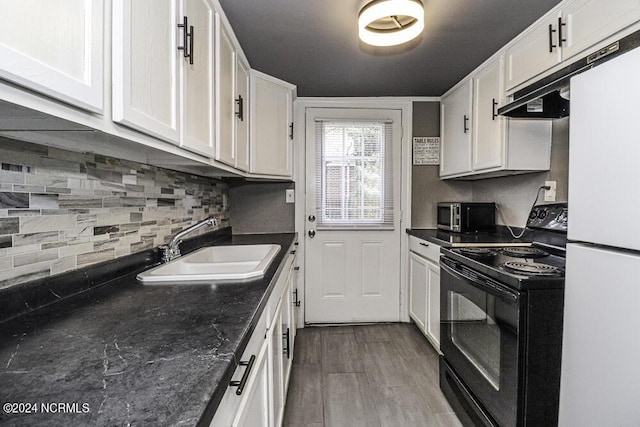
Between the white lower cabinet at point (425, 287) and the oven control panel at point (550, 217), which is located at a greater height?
the oven control panel at point (550, 217)

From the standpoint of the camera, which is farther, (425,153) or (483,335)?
(425,153)

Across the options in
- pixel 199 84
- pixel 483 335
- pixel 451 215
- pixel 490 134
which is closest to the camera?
pixel 199 84

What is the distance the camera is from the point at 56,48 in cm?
60

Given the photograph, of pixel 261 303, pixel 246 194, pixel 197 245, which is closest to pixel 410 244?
pixel 246 194

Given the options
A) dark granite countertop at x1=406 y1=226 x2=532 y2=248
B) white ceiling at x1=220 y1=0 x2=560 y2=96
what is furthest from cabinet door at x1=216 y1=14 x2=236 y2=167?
dark granite countertop at x1=406 y1=226 x2=532 y2=248

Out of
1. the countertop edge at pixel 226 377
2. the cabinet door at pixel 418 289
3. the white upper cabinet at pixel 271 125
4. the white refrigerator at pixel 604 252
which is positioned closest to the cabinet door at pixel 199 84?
the countertop edge at pixel 226 377

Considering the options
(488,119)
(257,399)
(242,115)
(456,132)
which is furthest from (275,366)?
(456,132)

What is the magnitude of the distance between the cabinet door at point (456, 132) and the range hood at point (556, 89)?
78cm

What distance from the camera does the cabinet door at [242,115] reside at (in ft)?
6.73

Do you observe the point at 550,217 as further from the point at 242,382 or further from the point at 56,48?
the point at 56,48

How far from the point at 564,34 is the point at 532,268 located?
1.12 metres

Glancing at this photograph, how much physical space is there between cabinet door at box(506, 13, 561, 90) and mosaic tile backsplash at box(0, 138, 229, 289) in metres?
2.04

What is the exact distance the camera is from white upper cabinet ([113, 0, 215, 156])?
0.80 m

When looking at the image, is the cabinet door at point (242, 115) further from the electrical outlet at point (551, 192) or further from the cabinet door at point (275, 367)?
the electrical outlet at point (551, 192)
